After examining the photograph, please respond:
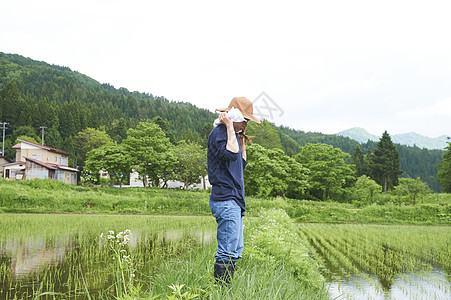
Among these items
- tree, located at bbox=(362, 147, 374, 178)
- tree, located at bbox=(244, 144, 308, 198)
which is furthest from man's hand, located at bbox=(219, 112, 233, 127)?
tree, located at bbox=(362, 147, 374, 178)

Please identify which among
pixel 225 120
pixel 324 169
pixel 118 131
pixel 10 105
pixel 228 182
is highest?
pixel 10 105

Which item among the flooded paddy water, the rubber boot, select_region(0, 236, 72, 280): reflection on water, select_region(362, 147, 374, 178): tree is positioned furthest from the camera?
select_region(362, 147, 374, 178): tree

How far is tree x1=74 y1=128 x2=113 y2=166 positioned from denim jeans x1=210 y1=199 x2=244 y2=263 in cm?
5653

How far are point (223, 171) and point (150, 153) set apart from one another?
114ft

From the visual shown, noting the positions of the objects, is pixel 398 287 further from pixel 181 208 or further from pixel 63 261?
pixel 181 208

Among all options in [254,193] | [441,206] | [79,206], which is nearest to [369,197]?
[254,193]

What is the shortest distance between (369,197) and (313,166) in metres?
7.78

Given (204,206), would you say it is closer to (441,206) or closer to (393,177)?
(441,206)

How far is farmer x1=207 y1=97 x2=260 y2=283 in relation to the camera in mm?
2553

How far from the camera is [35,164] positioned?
34.6 metres

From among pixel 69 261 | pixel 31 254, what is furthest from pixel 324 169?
pixel 69 261

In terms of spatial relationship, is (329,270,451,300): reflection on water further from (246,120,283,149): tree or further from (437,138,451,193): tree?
(437,138,451,193): tree

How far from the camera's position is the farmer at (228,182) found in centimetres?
255

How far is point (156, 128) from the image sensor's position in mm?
38906
